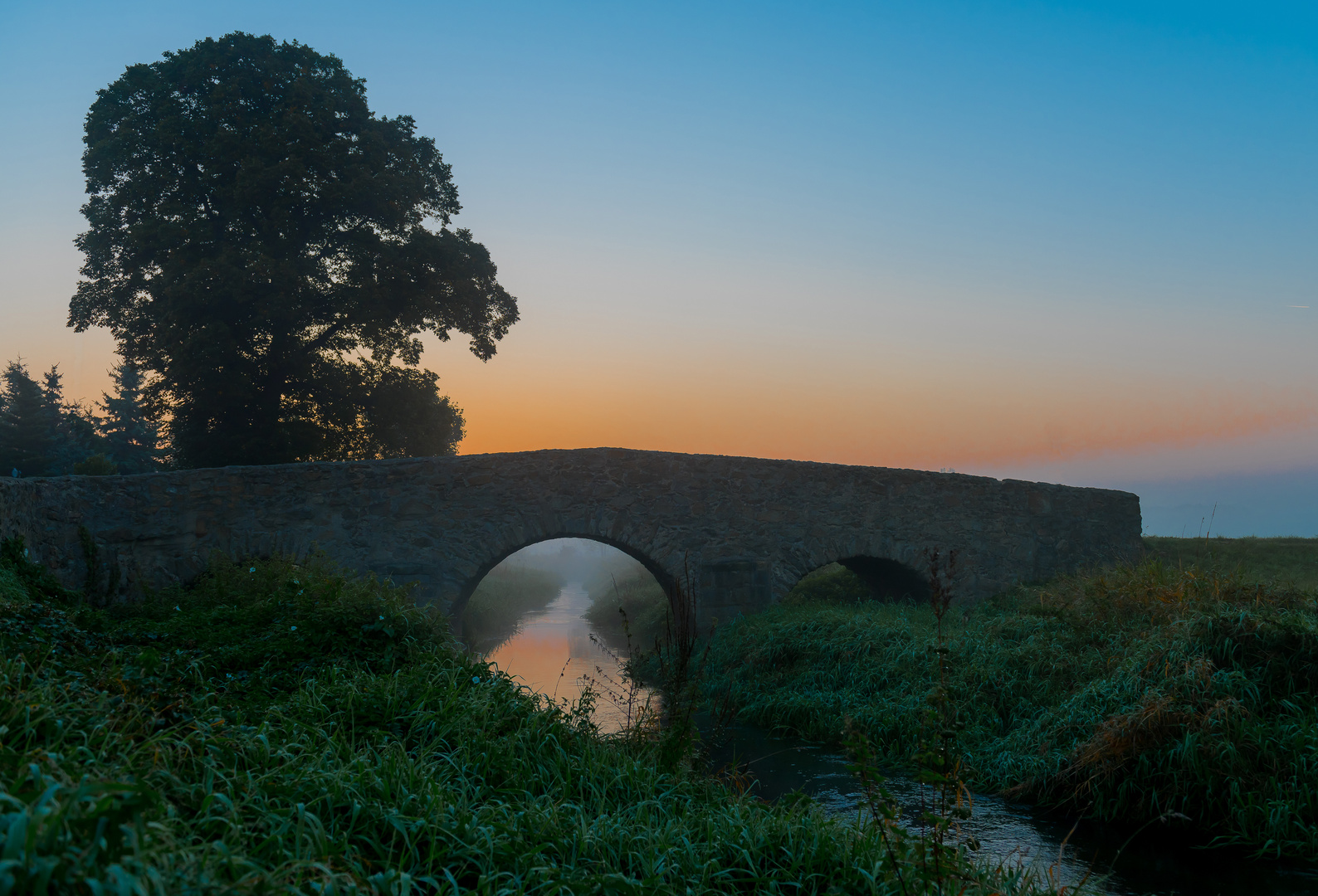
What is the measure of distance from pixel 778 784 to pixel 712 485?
600 centimetres

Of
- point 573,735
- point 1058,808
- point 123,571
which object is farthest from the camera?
point 123,571

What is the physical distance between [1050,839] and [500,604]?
66.9 ft

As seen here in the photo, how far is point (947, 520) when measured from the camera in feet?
45.0

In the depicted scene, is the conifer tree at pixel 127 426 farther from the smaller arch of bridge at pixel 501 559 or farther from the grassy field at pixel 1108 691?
the grassy field at pixel 1108 691

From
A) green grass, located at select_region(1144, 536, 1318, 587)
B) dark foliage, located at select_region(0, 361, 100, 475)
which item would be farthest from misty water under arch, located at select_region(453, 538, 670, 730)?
dark foliage, located at select_region(0, 361, 100, 475)

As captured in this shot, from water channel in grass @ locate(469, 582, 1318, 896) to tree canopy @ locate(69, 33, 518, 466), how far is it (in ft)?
31.9

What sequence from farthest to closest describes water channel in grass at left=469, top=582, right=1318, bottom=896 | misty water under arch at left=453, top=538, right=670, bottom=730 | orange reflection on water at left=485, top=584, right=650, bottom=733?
misty water under arch at left=453, top=538, right=670, bottom=730 → orange reflection on water at left=485, top=584, right=650, bottom=733 → water channel in grass at left=469, top=582, right=1318, bottom=896

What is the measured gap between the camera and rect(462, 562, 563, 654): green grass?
18.5m

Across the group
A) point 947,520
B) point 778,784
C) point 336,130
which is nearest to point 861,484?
point 947,520

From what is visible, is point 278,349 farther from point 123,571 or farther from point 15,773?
→ point 15,773

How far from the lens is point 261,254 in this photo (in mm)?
14062

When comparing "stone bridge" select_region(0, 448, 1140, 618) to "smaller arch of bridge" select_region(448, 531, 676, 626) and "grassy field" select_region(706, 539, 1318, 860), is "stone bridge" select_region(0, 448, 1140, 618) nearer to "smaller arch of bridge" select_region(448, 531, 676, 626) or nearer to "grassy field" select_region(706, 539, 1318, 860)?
"smaller arch of bridge" select_region(448, 531, 676, 626)

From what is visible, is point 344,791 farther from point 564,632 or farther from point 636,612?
point 564,632

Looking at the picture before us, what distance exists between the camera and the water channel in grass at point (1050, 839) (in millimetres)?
4781
